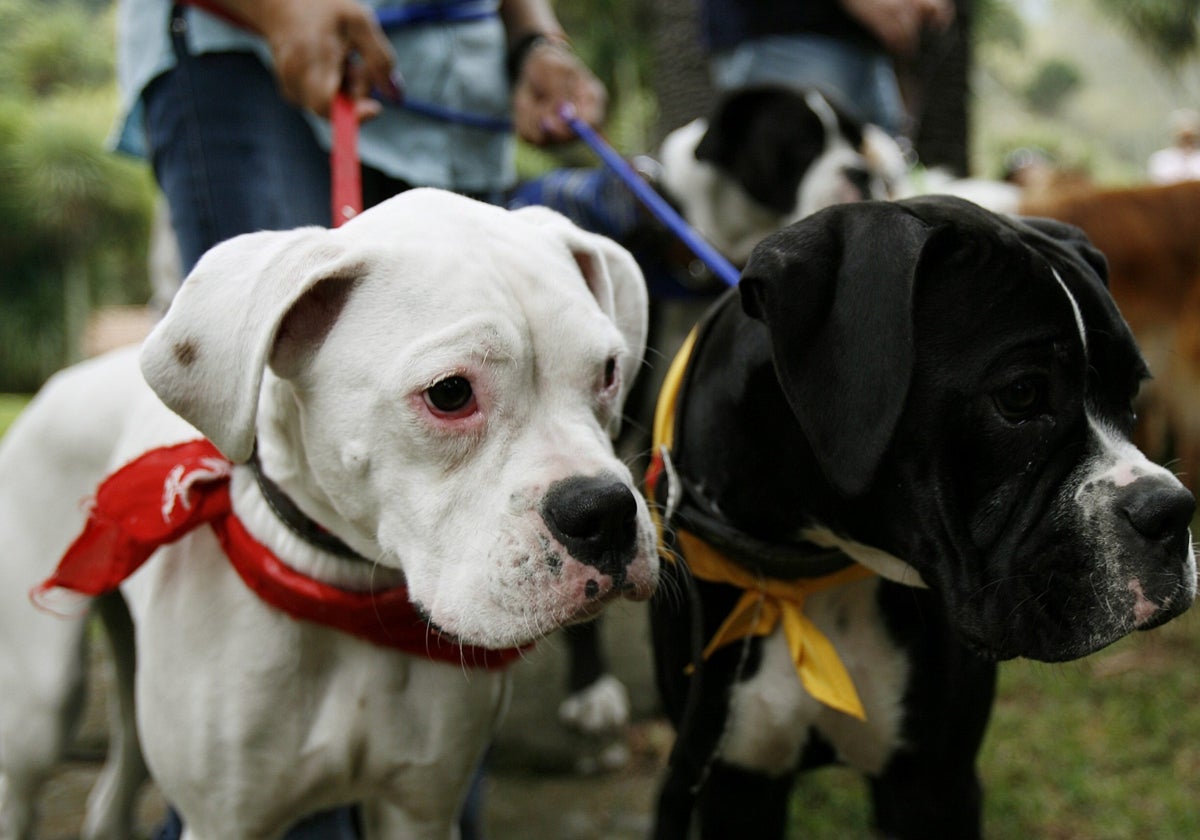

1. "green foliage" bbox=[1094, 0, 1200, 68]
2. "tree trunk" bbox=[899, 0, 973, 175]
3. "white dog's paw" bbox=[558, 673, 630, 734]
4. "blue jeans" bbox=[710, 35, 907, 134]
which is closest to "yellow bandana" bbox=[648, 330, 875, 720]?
"white dog's paw" bbox=[558, 673, 630, 734]

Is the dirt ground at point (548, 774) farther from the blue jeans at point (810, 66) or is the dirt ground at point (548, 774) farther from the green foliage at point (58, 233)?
the green foliage at point (58, 233)

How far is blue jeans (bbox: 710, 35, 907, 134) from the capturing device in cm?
453

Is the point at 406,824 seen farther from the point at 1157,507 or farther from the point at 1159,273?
the point at 1159,273

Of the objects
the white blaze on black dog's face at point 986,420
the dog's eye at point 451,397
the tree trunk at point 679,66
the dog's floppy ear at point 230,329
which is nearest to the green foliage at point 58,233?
the tree trunk at point 679,66

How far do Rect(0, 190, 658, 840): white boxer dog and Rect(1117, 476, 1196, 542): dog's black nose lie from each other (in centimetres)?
71

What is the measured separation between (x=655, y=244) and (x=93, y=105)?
26.6 m

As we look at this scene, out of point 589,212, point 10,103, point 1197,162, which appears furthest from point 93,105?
point 589,212

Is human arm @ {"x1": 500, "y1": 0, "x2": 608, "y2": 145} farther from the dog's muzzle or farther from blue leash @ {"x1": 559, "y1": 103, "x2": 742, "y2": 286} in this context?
the dog's muzzle

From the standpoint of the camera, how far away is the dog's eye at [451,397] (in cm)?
176

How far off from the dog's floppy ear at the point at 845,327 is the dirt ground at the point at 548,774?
1.70 meters

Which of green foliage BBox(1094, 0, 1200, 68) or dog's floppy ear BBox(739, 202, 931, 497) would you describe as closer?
dog's floppy ear BBox(739, 202, 931, 497)

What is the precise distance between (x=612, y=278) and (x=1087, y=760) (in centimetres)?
257

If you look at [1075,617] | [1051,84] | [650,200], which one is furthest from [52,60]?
[1051,84]

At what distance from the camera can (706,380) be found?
89.5 inches
